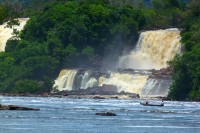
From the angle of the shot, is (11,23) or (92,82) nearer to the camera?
(92,82)

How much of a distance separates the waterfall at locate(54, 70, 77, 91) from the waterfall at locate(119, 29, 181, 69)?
1738cm

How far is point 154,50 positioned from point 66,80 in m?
24.7

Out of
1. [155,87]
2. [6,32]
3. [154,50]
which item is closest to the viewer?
[155,87]

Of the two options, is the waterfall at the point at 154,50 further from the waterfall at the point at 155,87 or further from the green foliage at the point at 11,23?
the green foliage at the point at 11,23

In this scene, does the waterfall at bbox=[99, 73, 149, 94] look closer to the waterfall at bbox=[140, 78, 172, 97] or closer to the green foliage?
the waterfall at bbox=[140, 78, 172, 97]

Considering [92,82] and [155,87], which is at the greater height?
[92,82]

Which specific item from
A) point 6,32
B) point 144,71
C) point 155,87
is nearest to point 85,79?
point 144,71

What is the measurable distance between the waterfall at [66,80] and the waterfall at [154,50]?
1738cm

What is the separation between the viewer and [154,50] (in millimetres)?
129875

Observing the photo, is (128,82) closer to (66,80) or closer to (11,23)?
(66,80)

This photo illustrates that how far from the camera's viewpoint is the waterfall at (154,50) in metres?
126

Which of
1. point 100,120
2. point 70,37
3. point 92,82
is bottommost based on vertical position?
point 100,120

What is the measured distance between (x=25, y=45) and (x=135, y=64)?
36920 mm

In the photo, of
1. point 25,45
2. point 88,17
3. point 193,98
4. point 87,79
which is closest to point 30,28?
point 25,45
